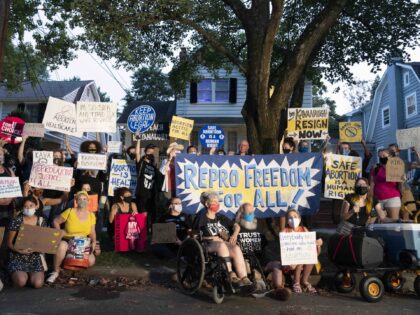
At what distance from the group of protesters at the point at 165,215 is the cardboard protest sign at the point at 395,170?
29cm

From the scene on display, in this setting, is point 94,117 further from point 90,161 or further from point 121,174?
point 121,174

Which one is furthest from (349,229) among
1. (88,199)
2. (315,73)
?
(315,73)

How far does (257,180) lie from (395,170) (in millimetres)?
2395

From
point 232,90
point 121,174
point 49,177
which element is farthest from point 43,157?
point 232,90

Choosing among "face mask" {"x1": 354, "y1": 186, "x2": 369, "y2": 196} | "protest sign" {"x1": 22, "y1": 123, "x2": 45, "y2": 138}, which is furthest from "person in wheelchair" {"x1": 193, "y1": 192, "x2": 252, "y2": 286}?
"protest sign" {"x1": 22, "y1": 123, "x2": 45, "y2": 138}

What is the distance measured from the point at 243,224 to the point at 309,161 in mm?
2262

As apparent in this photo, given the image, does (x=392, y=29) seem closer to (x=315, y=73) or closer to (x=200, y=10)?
(x=315, y=73)

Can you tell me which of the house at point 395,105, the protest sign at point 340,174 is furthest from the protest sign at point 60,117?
the house at point 395,105

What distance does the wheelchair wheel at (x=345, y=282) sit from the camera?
6086 mm

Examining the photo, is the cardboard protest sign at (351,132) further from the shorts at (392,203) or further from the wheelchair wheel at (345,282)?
the wheelchair wheel at (345,282)

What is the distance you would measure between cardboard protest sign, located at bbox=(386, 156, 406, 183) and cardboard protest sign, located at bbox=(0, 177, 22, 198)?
244 inches

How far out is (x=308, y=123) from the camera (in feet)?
28.0

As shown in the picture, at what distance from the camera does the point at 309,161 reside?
800 centimetres

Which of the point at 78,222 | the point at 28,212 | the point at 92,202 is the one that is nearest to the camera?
the point at 28,212
